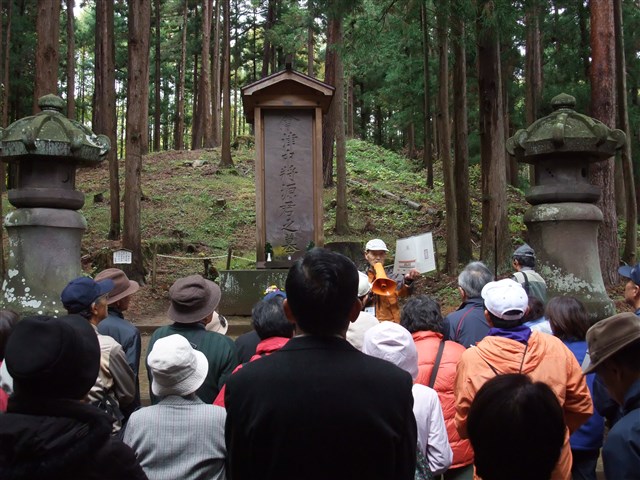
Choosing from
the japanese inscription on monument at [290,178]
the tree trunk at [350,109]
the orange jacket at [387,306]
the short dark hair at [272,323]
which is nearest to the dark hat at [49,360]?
the short dark hair at [272,323]

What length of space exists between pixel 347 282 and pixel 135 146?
1114cm

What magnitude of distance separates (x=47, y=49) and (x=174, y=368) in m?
9.81

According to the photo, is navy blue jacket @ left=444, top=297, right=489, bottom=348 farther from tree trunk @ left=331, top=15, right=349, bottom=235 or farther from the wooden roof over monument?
tree trunk @ left=331, top=15, right=349, bottom=235

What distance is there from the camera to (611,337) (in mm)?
2230

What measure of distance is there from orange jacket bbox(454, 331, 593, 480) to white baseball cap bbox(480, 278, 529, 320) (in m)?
0.14

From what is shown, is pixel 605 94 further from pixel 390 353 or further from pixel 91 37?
pixel 91 37

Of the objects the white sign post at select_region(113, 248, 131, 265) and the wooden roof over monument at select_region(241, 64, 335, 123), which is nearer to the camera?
the white sign post at select_region(113, 248, 131, 265)

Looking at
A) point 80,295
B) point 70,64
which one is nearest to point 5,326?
point 80,295

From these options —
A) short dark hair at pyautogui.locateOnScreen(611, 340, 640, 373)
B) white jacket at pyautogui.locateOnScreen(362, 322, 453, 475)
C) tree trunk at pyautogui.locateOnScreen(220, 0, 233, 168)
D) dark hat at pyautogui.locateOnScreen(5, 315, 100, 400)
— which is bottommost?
white jacket at pyautogui.locateOnScreen(362, 322, 453, 475)

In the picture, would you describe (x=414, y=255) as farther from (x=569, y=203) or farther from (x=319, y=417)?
(x=319, y=417)

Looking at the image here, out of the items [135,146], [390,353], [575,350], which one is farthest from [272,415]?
[135,146]

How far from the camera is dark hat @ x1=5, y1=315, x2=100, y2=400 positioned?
1.74 metres

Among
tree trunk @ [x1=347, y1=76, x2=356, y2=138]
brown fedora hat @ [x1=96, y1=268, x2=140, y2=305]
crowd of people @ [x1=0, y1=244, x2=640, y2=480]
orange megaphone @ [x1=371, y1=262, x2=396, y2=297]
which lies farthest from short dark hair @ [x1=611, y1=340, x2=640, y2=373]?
tree trunk @ [x1=347, y1=76, x2=356, y2=138]

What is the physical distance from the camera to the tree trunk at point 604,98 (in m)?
8.61
